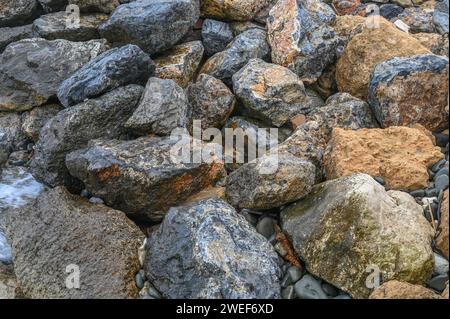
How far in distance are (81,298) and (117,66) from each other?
2800mm

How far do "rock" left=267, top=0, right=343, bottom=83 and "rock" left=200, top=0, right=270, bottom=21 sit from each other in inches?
16.7

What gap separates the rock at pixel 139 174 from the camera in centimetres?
561

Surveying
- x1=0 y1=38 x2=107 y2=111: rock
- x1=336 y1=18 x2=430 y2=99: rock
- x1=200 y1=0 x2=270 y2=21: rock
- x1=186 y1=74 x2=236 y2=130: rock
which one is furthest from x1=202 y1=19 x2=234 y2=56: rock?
x1=336 y1=18 x2=430 y2=99: rock

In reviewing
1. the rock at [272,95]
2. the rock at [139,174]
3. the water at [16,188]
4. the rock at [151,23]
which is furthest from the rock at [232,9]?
the water at [16,188]

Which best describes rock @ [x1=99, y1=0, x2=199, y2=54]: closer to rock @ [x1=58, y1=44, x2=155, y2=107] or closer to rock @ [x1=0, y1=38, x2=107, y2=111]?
rock @ [x1=0, y1=38, x2=107, y2=111]

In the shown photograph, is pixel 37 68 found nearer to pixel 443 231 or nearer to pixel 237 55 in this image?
pixel 237 55

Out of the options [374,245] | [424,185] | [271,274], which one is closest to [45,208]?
[271,274]

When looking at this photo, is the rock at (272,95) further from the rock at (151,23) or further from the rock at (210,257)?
the rock at (210,257)

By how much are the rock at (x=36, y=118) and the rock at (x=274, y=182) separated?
3058 mm

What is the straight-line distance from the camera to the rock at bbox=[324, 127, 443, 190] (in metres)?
5.60

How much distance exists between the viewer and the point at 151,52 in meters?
7.49

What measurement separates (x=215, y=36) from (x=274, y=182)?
11.3 ft

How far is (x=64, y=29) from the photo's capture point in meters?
7.84
